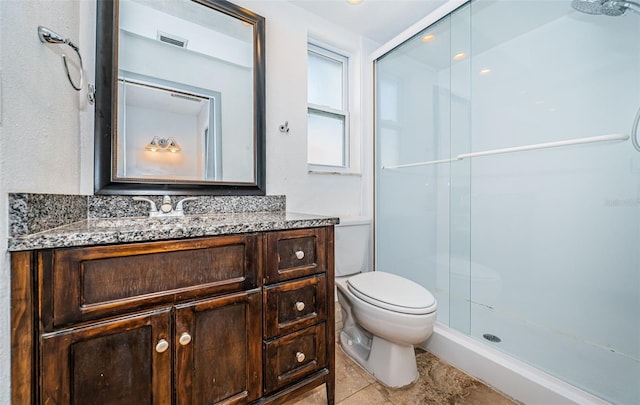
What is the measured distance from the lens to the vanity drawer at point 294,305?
3.06 feet

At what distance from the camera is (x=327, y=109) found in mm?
1950

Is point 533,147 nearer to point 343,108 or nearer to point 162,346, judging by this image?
point 343,108

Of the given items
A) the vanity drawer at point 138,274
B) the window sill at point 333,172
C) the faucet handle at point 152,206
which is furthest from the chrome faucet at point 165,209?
the window sill at point 333,172

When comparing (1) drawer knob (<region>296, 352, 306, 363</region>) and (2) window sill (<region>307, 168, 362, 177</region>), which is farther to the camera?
(2) window sill (<region>307, 168, 362, 177</region>)

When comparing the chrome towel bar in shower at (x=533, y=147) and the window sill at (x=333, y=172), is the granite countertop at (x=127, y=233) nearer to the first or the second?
the window sill at (x=333, y=172)

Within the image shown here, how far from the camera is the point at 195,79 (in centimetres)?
131

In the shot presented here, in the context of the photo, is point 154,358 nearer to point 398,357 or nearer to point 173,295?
point 173,295

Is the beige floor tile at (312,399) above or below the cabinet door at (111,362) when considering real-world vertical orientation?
below

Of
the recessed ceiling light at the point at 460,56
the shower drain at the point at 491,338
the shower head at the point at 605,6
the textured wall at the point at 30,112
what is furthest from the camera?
the recessed ceiling light at the point at 460,56

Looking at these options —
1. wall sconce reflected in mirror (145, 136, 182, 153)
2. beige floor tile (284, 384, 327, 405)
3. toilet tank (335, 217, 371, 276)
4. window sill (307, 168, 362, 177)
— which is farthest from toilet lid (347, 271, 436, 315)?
wall sconce reflected in mirror (145, 136, 182, 153)

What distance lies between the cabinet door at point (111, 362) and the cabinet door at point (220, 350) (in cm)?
4

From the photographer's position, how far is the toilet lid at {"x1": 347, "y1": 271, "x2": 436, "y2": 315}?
3.88ft

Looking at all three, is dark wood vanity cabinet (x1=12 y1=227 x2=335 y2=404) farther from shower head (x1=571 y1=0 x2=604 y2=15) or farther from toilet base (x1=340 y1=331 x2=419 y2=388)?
shower head (x1=571 y1=0 x2=604 y2=15)

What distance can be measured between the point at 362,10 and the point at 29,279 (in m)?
2.15
